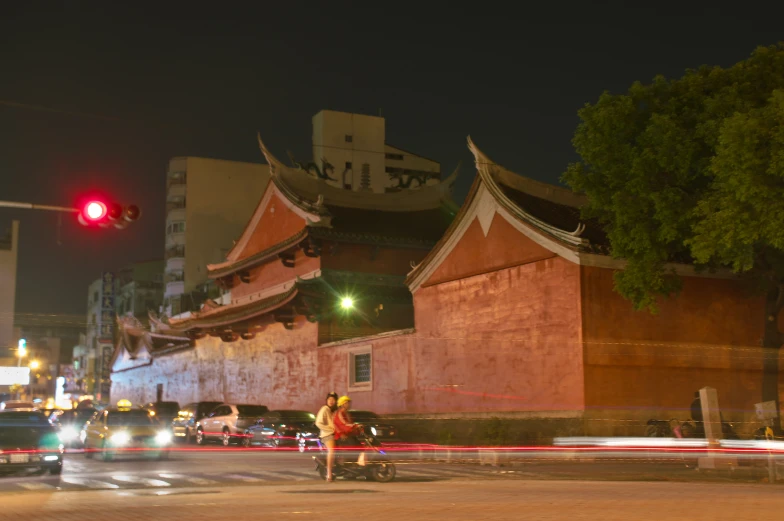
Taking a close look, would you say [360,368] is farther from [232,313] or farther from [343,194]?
[343,194]

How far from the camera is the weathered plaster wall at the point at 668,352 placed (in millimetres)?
25344

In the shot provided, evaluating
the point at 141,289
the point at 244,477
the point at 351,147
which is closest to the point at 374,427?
the point at 244,477

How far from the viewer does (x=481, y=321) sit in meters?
29.2

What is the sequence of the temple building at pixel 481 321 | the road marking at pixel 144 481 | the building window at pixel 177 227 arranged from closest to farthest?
the road marking at pixel 144 481
the temple building at pixel 481 321
the building window at pixel 177 227

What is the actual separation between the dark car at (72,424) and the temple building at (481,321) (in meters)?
8.76

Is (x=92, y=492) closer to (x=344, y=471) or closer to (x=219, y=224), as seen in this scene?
(x=344, y=471)

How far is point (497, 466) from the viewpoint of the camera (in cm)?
2183

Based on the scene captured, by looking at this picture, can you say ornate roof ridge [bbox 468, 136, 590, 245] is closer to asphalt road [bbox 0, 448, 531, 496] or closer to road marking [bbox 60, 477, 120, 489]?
asphalt road [bbox 0, 448, 531, 496]

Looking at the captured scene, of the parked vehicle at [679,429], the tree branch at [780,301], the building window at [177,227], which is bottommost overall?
the parked vehicle at [679,429]

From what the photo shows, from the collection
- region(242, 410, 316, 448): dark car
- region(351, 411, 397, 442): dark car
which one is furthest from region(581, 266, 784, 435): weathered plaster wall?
region(242, 410, 316, 448): dark car

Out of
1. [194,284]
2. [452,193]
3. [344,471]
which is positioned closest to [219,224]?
[194,284]

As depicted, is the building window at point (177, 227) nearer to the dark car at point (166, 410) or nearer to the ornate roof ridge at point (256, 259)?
the ornate roof ridge at point (256, 259)

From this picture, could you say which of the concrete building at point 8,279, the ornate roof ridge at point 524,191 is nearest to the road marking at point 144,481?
the ornate roof ridge at point 524,191

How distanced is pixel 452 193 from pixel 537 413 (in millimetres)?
22894
